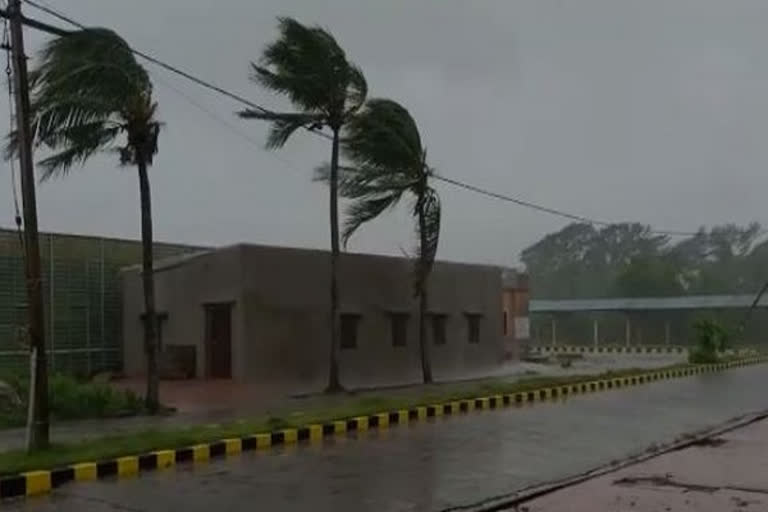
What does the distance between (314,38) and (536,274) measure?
7128 cm

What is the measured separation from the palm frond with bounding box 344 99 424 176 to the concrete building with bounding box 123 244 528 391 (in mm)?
3013

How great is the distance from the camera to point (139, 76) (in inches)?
681

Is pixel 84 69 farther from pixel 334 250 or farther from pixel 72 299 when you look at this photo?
pixel 72 299

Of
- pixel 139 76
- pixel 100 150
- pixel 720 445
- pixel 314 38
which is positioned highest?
pixel 314 38

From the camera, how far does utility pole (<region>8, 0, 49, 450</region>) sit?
11516 mm

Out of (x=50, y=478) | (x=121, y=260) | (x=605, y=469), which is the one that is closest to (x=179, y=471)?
(x=50, y=478)

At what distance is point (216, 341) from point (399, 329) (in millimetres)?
6093

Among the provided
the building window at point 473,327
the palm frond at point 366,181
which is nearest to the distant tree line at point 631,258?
the building window at point 473,327

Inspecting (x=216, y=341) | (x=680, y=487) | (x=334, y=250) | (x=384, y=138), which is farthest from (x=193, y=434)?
(x=384, y=138)

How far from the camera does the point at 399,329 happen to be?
2838cm

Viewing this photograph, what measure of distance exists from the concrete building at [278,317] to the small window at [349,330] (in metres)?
0.03

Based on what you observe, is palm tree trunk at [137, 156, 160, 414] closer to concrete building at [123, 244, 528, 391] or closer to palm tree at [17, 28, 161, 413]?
palm tree at [17, 28, 161, 413]

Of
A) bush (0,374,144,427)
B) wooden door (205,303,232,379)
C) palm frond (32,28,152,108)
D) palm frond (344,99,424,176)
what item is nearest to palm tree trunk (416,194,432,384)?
palm frond (344,99,424,176)

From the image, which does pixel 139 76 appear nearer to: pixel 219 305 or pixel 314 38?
pixel 314 38
